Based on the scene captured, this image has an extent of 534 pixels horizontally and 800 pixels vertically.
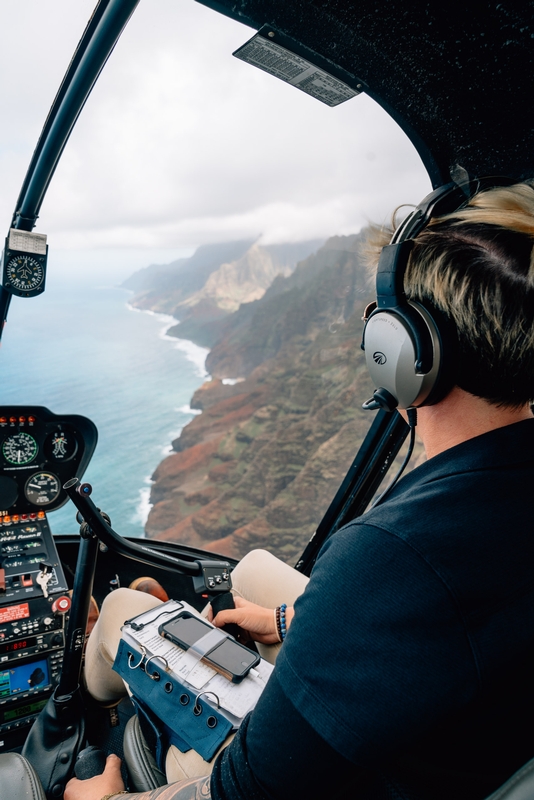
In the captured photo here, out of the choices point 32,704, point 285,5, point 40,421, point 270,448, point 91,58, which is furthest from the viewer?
point 270,448

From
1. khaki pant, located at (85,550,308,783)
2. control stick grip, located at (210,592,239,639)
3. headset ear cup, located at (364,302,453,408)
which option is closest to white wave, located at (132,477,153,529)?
khaki pant, located at (85,550,308,783)

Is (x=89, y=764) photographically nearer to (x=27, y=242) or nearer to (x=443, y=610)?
(x=443, y=610)

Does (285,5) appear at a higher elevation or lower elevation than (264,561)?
higher

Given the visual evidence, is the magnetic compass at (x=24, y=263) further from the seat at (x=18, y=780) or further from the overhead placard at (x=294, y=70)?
the seat at (x=18, y=780)

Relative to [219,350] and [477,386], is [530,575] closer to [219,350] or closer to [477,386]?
[477,386]

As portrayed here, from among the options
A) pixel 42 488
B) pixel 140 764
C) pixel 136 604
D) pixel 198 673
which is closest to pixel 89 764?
pixel 140 764

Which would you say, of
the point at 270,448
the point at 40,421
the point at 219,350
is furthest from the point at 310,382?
the point at 40,421
